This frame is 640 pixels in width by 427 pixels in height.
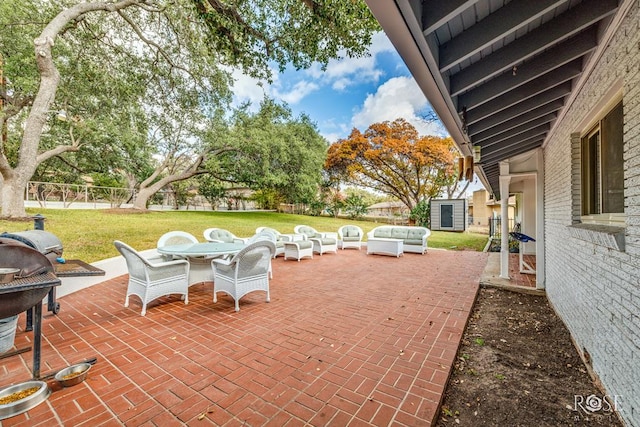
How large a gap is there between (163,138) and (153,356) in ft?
48.1

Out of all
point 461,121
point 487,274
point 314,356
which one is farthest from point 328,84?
point 314,356

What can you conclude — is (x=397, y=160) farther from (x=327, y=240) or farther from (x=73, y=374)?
(x=73, y=374)

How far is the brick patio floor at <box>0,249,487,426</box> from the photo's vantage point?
76.6 inches

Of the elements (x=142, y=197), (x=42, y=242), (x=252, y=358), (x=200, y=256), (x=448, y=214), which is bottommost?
(x=252, y=358)

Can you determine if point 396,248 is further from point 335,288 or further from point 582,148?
point 582,148

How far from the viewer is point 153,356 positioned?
8.75 ft

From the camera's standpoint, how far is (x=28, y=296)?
6.94ft

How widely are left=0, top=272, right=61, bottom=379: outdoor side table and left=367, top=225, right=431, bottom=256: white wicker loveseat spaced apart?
308 inches

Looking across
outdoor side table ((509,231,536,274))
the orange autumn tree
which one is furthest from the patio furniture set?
the orange autumn tree

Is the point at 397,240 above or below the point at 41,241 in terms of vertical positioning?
below

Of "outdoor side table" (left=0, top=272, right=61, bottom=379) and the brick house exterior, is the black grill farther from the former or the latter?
the brick house exterior

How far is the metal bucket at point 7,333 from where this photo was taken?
2.63 m

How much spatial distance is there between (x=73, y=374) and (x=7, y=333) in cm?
110

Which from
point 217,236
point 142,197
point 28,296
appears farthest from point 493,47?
point 142,197
